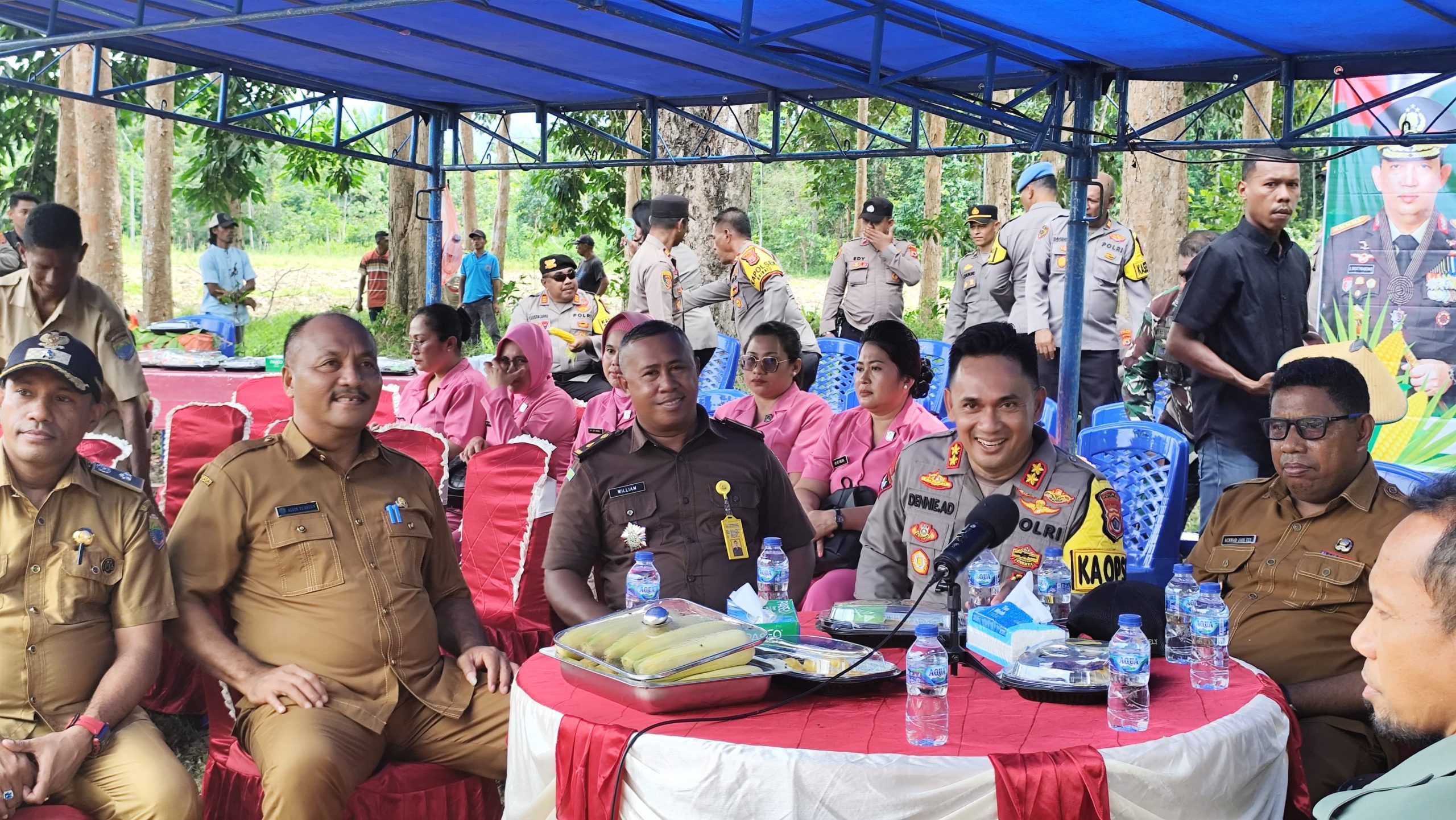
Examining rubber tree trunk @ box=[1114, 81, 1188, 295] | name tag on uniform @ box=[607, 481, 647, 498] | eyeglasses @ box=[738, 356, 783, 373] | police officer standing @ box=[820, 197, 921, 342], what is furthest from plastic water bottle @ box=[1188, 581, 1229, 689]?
rubber tree trunk @ box=[1114, 81, 1188, 295]

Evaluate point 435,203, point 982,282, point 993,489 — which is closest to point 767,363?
point 993,489

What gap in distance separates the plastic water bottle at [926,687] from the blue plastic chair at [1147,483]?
2.28 meters

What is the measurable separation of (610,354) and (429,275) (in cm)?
470

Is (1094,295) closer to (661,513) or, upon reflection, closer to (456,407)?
(456,407)

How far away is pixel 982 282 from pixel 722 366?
7.51 ft

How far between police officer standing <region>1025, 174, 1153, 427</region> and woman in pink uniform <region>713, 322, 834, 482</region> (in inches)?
118

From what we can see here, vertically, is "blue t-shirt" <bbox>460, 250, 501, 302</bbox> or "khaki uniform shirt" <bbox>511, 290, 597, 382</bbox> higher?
"blue t-shirt" <bbox>460, 250, 501, 302</bbox>

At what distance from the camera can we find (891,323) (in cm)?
516

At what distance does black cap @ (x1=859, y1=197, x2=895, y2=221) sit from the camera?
33.9 ft

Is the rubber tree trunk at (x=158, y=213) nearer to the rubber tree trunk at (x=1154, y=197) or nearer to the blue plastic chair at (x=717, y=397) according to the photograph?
the blue plastic chair at (x=717, y=397)

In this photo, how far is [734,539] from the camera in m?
3.78

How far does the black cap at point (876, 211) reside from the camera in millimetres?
10320

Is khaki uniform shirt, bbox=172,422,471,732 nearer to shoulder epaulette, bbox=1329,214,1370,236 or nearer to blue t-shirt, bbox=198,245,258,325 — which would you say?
shoulder epaulette, bbox=1329,214,1370,236

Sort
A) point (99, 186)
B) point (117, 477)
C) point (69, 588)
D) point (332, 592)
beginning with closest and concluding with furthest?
point (69, 588)
point (117, 477)
point (332, 592)
point (99, 186)
